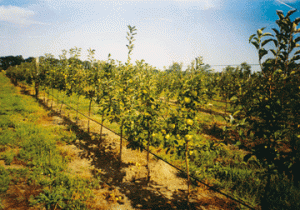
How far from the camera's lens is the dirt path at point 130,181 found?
14.2ft

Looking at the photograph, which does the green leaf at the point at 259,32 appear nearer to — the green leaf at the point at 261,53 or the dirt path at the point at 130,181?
the green leaf at the point at 261,53

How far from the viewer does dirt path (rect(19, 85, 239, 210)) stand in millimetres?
4316

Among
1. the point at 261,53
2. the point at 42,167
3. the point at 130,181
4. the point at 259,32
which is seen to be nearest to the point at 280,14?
the point at 259,32

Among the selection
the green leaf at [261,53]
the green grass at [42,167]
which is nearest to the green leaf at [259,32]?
the green leaf at [261,53]

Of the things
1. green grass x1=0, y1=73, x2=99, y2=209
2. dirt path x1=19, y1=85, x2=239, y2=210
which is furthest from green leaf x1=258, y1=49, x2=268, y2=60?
green grass x1=0, y1=73, x2=99, y2=209

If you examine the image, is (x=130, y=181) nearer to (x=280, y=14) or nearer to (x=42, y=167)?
(x=42, y=167)

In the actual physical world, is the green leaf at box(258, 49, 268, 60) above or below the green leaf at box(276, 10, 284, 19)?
below

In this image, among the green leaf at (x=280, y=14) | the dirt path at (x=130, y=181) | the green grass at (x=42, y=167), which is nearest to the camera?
the green leaf at (x=280, y=14)

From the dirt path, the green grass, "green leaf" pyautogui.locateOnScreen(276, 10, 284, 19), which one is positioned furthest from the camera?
the dirt path

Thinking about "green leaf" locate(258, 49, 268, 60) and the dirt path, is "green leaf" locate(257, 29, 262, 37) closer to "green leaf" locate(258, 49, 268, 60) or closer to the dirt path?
"green leaf" locate(258, 49, 268, 60)

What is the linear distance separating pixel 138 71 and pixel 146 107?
2.28 meters

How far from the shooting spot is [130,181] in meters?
5.33

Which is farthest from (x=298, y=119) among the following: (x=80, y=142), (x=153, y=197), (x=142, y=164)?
(x=80, y=142)

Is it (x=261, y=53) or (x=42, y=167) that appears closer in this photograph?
(x=261, y=53)
